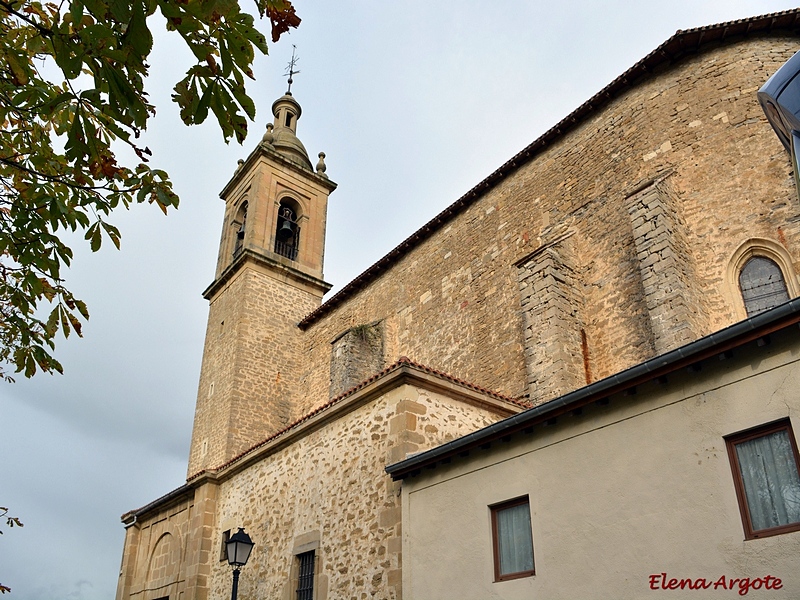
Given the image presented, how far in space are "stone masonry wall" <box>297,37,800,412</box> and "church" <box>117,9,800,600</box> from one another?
4 centimetres

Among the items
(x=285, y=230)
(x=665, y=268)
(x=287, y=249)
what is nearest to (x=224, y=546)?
(x=665, y=268)

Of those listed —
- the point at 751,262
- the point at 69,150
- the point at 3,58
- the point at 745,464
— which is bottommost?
the point at 745,464

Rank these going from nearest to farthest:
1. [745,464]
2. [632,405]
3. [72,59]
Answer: [72,59] < [745,464] < [632,405]

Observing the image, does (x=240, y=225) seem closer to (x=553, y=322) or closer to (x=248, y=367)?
(x=248, y=367)

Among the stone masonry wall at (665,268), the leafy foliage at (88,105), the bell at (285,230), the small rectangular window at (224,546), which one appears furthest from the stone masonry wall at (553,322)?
the bell at (285,230)

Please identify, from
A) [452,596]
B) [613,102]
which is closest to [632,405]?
[452,596]

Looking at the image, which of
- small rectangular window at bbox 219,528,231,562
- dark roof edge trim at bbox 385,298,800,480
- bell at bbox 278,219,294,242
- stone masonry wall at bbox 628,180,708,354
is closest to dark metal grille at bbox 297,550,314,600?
dark roof edge trim at bbox 385,298,800,480

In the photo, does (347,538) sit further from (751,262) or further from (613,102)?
(613,102)

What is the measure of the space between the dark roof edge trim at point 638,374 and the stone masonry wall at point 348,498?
0.72m

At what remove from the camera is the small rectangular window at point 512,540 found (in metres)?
7.11

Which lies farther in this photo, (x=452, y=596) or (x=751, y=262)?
(x=751, y=262)

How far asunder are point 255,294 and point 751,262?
14978mm

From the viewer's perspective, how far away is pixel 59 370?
15.4 feet

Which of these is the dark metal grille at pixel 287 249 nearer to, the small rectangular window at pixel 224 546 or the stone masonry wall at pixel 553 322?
the stone masonry wall at pixel 553 322
